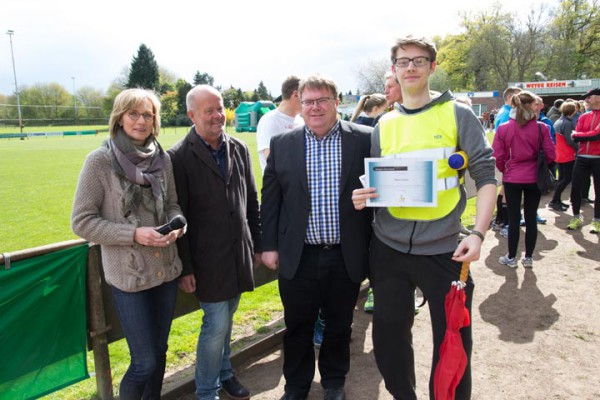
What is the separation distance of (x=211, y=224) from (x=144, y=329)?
759 millimetres

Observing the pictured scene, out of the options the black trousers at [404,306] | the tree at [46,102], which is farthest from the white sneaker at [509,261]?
the tree at [46,102]

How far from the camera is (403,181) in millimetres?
2508

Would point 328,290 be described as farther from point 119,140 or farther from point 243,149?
point 119,140

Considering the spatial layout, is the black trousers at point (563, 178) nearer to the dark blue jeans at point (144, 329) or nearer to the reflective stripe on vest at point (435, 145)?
the reflective stripe on vest at point (435, 145)

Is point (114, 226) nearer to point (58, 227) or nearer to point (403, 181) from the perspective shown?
point (403, 181)

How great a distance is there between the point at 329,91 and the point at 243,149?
77 cm

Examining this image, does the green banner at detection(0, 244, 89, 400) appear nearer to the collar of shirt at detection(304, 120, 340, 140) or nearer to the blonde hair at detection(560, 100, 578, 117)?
the collar of shirt at detection(304, 120, 340, 140)

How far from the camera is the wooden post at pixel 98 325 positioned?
307 centimetres

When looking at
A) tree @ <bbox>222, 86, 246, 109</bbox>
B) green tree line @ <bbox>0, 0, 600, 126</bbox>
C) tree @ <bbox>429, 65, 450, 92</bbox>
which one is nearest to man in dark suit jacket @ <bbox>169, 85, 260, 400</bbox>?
green tree line @ <bbox>0, 0, 600, 126</bbox>

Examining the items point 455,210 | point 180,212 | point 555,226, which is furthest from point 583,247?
point 180,212

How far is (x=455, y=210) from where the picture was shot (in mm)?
2627

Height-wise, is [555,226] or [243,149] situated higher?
[243,149]

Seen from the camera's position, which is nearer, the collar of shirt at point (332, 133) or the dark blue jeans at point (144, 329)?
the dark blue jeans at point (144, 329)

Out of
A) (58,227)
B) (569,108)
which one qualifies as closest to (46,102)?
(58,227)
